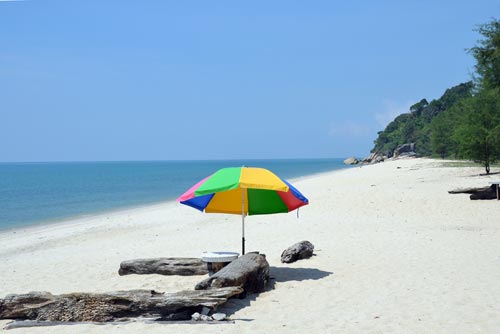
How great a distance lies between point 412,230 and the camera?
1481cm

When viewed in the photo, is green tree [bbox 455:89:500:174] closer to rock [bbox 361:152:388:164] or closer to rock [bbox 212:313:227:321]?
rock [bbox 212:313:227:321]

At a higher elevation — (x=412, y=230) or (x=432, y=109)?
(x=432, y=109)

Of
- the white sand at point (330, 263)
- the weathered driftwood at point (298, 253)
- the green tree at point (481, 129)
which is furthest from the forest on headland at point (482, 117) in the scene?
the weathered driftwood at point (298, 253)

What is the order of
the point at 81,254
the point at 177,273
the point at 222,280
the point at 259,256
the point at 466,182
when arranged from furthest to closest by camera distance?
the point at 466,182 < the point at 81,254 < the point at 177,273 < the point at 259,256 < the point at 222,280

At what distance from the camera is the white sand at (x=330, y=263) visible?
22.5 feet

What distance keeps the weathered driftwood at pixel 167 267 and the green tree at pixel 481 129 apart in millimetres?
29395

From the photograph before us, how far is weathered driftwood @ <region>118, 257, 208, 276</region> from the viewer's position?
10.3 m

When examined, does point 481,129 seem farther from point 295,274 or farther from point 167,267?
point 167,267

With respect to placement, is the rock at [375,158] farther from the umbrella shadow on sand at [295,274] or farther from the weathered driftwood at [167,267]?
the weathered driftwood at [167,267]

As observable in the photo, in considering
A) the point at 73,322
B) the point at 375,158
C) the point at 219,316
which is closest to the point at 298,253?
the point at 219,316

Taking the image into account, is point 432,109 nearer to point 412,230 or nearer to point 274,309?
point 412,230

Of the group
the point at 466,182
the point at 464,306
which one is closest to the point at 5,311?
the point at 464,306

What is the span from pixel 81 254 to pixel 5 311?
6889 mm

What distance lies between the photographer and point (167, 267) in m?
10.4
